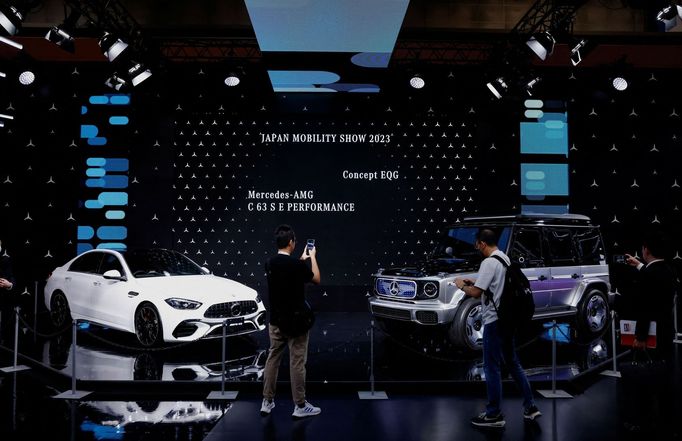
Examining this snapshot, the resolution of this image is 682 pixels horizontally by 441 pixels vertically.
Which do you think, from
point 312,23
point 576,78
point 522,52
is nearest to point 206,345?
point 312,23

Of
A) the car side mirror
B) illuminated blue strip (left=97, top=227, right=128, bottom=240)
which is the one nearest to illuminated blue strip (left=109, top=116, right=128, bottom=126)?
illuminated blue strip (left=97, top=227, right=128, bottom=240)

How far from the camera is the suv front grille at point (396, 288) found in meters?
7.32

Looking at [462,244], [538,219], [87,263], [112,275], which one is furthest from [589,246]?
[87,263]

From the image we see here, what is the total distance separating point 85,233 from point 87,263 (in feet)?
12.6

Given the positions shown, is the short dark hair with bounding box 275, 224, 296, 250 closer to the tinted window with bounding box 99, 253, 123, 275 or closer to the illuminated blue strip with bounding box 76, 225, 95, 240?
the tinted window with bounding box 99, 253, 123, 275

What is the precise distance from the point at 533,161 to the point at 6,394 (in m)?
10.9

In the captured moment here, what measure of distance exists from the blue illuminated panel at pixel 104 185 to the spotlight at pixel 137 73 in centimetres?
223

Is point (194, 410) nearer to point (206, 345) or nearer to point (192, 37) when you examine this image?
point (206, 345)

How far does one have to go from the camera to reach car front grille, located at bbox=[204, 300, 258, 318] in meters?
7.08

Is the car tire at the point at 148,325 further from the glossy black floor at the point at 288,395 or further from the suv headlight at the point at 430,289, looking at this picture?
the suv headlight at the point at 430,289

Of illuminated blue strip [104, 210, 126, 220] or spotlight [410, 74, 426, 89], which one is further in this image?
illuminated blue strip [104, 210, 126, 220]

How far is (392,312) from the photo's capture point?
750 cm

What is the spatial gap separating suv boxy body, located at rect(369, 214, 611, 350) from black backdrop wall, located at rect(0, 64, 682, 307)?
3278mm

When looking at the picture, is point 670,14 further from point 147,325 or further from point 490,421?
point 147,325
